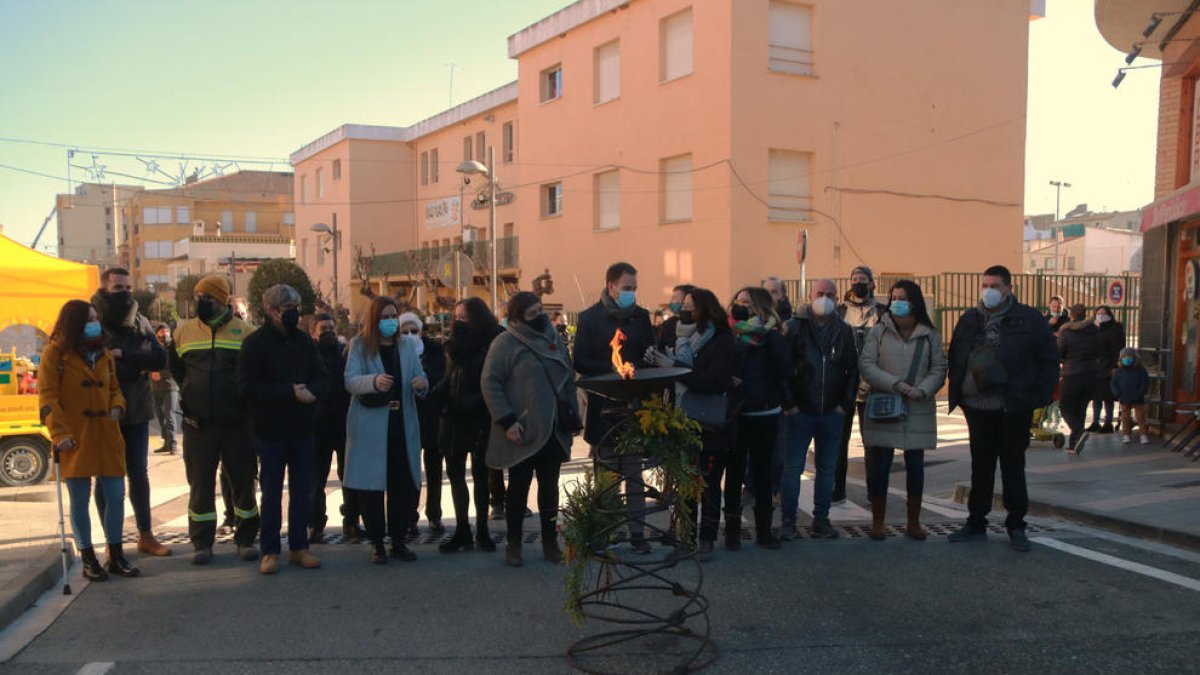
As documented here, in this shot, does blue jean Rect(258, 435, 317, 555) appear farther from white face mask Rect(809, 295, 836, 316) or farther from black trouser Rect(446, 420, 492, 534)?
white face mask Rect(809, 295, 836, 316)

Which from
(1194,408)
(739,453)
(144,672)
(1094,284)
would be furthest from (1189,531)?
(1094,284)

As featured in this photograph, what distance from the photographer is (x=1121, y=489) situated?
8734mm

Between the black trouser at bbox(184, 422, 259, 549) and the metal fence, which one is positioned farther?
the metal fence

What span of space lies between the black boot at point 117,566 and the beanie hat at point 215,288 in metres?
1.78

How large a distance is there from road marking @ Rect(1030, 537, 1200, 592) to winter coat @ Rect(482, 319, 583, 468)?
361 cm

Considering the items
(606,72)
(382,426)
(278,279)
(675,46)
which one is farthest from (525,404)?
(278,279)

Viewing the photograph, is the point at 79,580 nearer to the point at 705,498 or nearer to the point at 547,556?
the point at 547,556

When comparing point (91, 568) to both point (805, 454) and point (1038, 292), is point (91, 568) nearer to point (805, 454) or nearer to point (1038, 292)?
point (805, 454)

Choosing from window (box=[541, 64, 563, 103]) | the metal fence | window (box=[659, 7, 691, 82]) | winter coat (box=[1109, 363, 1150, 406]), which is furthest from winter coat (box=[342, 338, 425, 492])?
window (box=[541, 64, 563, 103])

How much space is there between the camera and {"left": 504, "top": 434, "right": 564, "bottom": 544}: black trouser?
6359mm

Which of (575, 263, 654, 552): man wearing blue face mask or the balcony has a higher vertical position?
the balcony

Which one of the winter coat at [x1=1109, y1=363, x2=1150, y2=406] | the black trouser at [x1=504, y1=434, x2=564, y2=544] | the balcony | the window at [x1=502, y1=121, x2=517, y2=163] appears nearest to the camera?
the black trouser at [x1=504, y1=434, x2=564, y2=544]

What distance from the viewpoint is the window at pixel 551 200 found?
26.9m

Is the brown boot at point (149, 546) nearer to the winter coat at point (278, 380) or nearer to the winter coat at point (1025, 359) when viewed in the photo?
the winter coat at point (278, 380)
